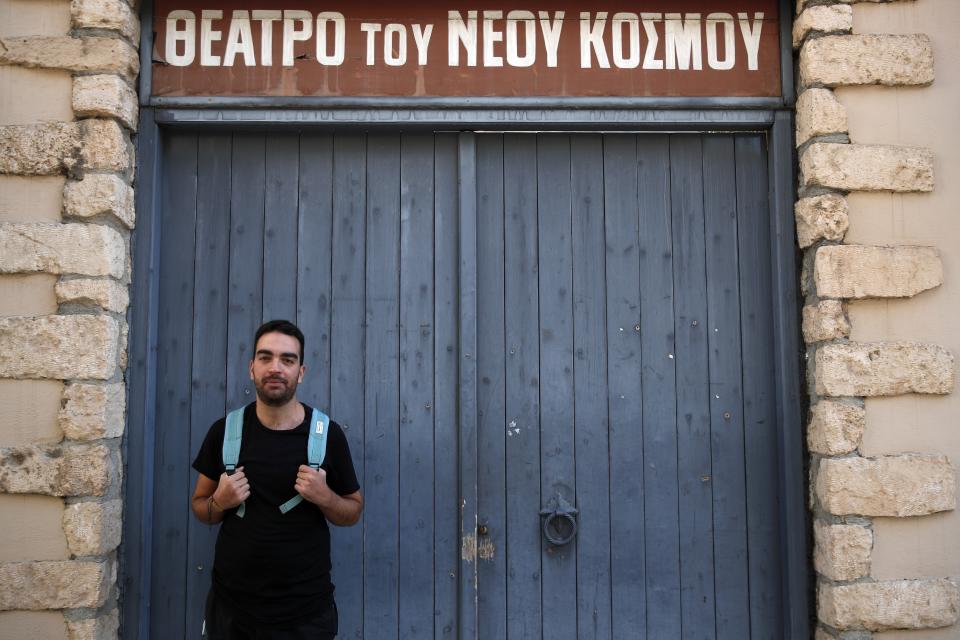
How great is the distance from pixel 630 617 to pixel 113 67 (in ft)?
10.8

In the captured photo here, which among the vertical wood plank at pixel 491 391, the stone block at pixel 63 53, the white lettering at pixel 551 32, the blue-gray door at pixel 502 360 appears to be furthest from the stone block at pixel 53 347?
the white lettering at pixel 551 32

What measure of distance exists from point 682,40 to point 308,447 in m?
2.49

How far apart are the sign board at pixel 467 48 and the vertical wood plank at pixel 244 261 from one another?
0.31 metres

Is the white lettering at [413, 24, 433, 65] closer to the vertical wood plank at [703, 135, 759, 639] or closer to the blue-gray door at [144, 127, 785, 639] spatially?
the blue-gray door at [144, 127, 785, 639]

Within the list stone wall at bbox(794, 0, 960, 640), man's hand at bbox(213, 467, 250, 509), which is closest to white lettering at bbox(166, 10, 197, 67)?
man's hand at bbox(213, 467, 250, 509)

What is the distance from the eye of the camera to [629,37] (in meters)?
3.77

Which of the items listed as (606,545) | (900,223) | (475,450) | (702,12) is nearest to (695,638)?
(606,545)

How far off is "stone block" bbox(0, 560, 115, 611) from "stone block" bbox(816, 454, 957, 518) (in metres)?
3.00

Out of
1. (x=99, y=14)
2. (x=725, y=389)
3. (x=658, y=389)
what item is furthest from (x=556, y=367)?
(x=99, y=14)

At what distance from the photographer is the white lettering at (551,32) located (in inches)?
147

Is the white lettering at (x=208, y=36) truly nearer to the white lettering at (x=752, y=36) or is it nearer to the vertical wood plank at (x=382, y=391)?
the vertical wood plank at (x=382, y=391)

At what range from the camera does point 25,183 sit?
338 cm

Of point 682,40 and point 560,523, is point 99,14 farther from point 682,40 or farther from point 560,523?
point 560,523

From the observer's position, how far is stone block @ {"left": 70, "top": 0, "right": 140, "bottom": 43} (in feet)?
11.3
